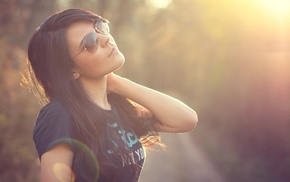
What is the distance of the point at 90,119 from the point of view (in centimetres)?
255

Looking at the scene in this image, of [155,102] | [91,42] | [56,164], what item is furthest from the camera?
[155,102]

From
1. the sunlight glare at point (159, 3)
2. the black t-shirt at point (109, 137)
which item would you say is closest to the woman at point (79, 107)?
the black t-shirt at point (109, 137)

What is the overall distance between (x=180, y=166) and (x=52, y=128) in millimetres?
8944

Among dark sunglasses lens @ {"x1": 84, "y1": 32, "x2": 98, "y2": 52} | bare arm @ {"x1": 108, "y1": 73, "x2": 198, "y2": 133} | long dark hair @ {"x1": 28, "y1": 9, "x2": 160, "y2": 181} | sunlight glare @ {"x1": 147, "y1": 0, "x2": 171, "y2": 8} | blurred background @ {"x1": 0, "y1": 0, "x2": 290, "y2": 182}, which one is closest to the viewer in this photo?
long dark hair @ {"x1": 28, "y1": 9, "x2": 160, "y2": 181}

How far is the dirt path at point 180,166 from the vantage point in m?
10.00

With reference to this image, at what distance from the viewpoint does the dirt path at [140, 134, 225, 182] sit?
1000 centimetres

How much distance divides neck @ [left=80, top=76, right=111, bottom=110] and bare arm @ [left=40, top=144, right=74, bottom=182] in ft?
1.39

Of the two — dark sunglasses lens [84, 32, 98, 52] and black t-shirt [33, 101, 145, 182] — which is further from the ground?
dark sunglasses lens [84, 32, 98, 52]

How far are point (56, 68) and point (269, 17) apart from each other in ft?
30.6

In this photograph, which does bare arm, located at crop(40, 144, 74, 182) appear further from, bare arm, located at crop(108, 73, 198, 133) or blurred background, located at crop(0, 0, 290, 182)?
blurred background, located at crop(0, 0, 290, 182)

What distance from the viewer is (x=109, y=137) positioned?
2.64 meters

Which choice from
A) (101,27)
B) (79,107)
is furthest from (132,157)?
(101,27)

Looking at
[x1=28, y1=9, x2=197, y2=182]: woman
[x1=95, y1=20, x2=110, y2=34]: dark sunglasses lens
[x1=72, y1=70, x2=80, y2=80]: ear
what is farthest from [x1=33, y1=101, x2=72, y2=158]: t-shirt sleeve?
[x1=95, y1=20, x2=110, y2=34]: dark sunglasses lens

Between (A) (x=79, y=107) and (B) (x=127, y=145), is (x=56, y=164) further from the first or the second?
(B) (x=127, y=145)
